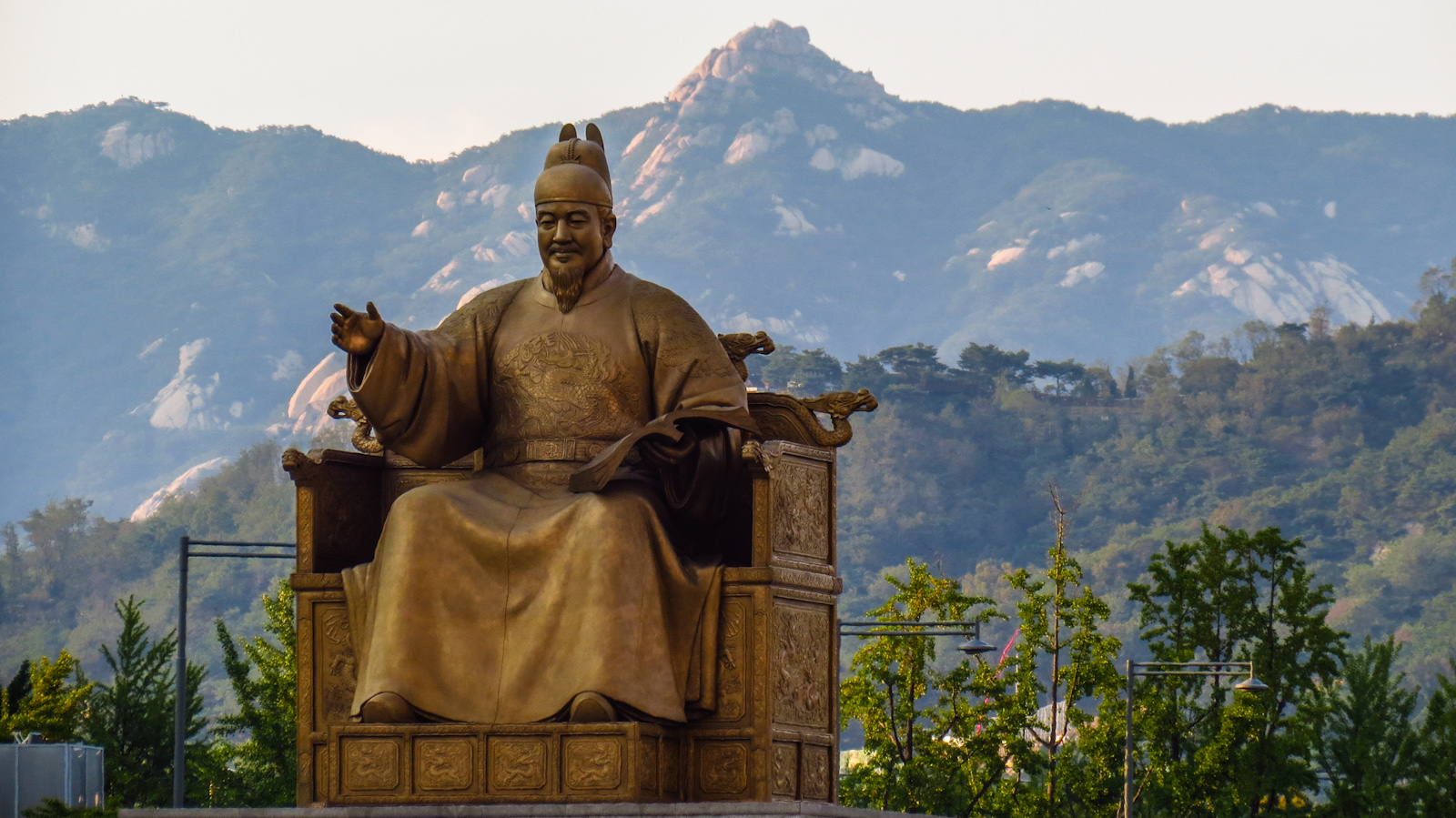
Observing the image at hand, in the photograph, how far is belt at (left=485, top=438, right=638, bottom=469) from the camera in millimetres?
8367

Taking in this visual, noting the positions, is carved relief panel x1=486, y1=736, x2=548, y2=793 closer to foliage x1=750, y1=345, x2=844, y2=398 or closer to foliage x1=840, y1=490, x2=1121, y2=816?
foliage x1=840, y1=490, x2=1121, y2=816

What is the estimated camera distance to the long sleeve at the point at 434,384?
27.3 feet

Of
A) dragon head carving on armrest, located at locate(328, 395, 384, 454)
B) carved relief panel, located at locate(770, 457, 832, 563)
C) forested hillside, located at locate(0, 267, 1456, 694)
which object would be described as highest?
forested hillside, located at locate(0, 267, 1456, 694)

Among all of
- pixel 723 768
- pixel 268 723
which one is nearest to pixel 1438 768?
pixel 268 723

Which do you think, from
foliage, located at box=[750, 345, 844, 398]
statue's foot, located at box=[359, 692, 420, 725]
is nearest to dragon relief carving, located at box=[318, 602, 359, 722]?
statue's foot, located at box=[359, 692, 420, 725]

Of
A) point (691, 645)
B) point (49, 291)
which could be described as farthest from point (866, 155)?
point (691, 645)

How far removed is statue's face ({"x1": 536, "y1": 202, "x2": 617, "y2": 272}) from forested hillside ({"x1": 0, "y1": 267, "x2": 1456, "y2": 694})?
68.6 meters

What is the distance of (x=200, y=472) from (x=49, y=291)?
18017mm

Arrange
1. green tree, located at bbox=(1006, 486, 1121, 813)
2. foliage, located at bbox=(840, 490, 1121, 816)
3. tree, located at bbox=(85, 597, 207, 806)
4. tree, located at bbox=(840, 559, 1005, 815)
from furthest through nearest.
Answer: tree, located at bbox=(85, 597, 207, 806) < tree, located at bbox=(840, 559, 1005, 815) < foliage, located at bbox=(840, 490, 1121, 816) < green tree, located at bbox=(1006, 486, 1121, 813)

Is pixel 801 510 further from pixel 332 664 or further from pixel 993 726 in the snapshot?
pixel 993 726

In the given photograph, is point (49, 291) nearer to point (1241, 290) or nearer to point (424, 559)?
point (1241, 290)

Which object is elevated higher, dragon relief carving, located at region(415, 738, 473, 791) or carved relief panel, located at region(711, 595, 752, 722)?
carved relief panel, located at region(711, 595, 752, 722)

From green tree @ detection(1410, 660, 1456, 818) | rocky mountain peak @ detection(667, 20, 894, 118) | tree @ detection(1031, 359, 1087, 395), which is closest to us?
green tree @ detection(1410, 660, 1456, 818)

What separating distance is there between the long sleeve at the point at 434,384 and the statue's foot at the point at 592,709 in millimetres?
1464
